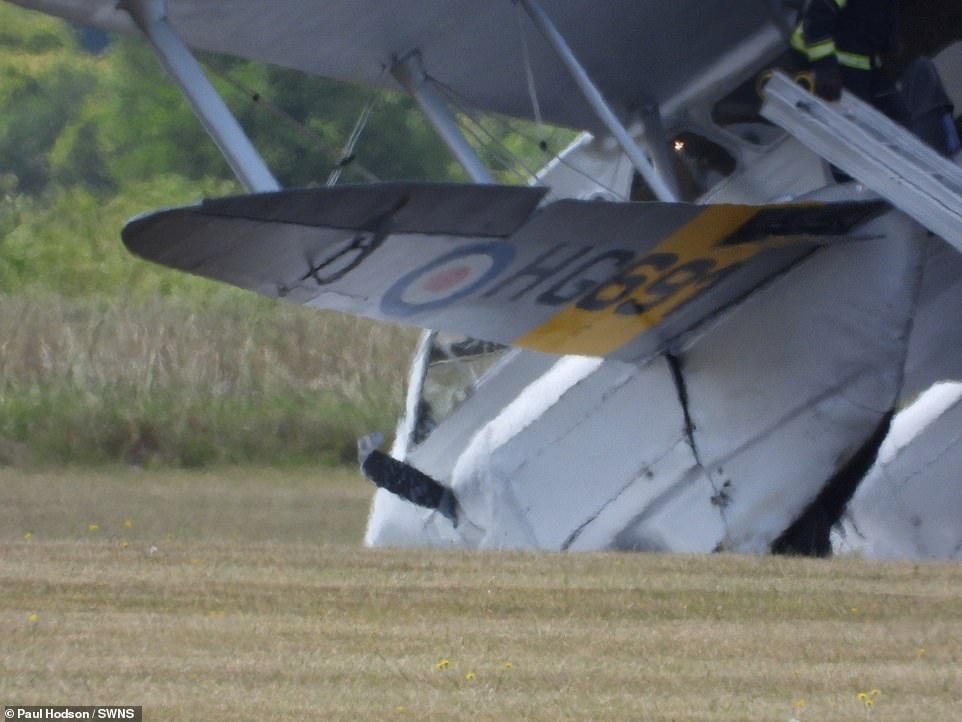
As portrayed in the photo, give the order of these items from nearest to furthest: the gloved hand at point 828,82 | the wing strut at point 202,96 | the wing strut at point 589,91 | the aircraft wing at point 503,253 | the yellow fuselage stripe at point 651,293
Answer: the aircraft wing at point 503,253 < the yellow fuselage stripe at point 651,293 < the wing strut at point 202,96 < the gloved hand at point 828,82 < the wing strut at point 589,91

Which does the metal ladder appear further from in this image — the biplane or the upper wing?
the upper wing

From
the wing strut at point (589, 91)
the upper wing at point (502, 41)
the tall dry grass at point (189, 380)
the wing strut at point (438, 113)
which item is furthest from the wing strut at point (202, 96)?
the tall dry grass at point (189, 380)

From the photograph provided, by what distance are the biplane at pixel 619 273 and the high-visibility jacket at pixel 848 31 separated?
28 cm

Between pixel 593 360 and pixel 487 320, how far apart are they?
0.89 metres

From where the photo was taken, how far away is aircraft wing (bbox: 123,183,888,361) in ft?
23.0

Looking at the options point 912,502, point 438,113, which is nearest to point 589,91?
point 438,113

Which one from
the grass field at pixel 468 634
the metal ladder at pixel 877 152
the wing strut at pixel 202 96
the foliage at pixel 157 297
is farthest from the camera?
the foliage at pixel 157 297

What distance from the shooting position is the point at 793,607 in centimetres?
671

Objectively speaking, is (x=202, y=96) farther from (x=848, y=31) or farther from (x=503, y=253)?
(x=848, y=31)

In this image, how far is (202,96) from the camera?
8.63 meters

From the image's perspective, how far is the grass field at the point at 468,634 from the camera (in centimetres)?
489

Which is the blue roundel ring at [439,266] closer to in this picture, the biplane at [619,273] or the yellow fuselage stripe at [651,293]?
the biplane at [619,273]

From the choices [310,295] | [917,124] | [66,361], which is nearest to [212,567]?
[310,295]

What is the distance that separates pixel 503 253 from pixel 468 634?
88.9 inches
